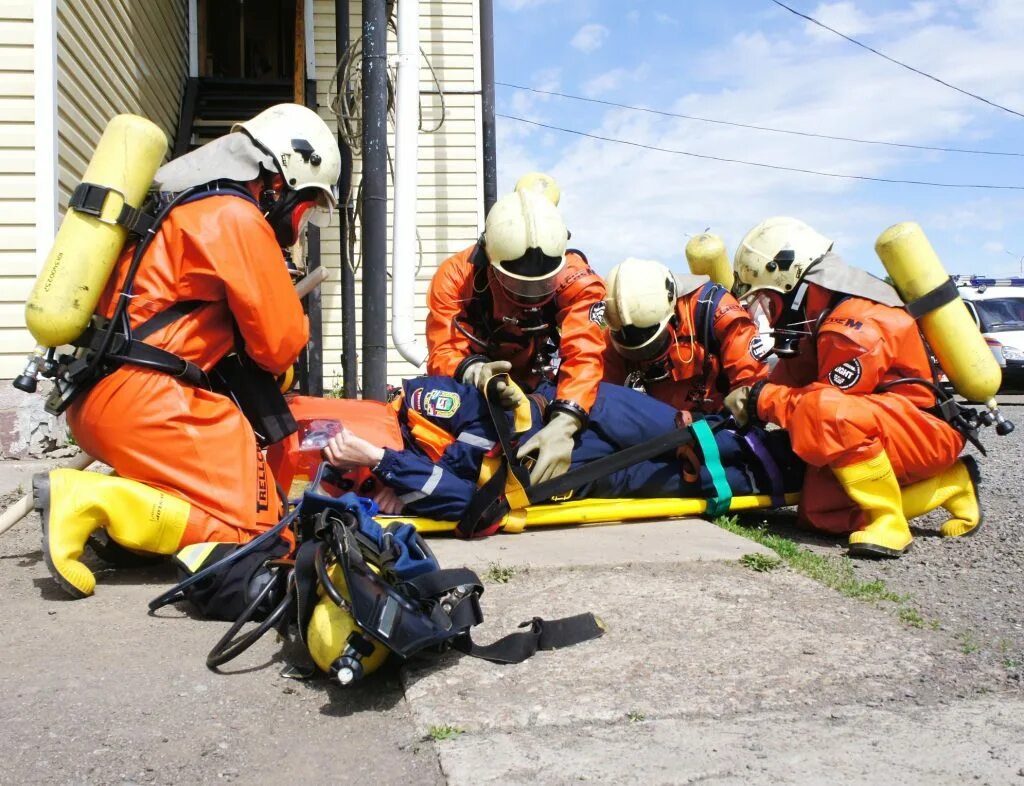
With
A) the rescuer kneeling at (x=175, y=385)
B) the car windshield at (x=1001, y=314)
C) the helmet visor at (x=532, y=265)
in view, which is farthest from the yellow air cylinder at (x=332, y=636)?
the car windshield at (x=1001, y=314)

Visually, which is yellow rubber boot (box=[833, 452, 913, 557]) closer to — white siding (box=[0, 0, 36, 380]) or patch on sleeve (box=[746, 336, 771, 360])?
patch on sleeve (box=[746, 336, 771, 360])

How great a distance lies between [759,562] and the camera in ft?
12.1

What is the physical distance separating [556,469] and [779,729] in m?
2.24

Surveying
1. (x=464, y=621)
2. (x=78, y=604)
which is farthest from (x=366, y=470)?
(x=464, y=621)

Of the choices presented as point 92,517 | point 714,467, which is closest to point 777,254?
point 714,467

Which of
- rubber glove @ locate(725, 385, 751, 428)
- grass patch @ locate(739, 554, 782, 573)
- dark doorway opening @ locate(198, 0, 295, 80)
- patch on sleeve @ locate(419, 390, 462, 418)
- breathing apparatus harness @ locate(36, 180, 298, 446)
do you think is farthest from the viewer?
dark doorway opening @ locate(198, 0, 295, 80)

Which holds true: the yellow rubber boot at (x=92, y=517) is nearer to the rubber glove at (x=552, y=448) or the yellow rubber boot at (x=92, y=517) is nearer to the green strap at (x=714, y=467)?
the rubber glove at (x=552, y=448)

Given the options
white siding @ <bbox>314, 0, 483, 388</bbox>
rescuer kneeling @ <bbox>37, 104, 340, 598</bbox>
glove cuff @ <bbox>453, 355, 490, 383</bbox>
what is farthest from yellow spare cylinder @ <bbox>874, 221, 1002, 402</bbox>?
white siding @ <bbox>314, 0, 483, 388</bbox>

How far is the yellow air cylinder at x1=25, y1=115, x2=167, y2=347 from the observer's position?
327 centimetres

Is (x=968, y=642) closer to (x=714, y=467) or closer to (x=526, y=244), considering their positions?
A: (x=714, y=467)

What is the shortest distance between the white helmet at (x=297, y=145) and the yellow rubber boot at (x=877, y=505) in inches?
100

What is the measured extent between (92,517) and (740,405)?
294cm

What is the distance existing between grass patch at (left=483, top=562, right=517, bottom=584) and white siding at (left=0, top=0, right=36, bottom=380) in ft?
14.1

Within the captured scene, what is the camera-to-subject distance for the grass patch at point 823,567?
11.1 feet
